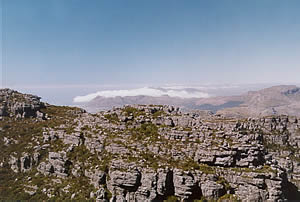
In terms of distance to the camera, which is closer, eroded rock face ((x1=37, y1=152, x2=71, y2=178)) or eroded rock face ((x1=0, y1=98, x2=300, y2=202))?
eroded rock face ((x1=0, y1=98, x2=300, y2=202))

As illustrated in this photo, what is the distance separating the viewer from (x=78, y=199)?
55531 mm

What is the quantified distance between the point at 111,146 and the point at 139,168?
45.8 ft

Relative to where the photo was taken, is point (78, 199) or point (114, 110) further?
point (114, 110)

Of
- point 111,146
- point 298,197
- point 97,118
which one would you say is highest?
point 97,118

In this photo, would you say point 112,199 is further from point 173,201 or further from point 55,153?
point 55,153

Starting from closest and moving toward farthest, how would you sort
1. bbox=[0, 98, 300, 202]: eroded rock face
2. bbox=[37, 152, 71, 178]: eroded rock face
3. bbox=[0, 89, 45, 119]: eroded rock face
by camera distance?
bbox=[0, 98, 300, 202]: eroded rock face → bbox=[37, 152, 71, 178]: eroded rock face → bbox=[0, 89, 45, 119]: eroded rock face

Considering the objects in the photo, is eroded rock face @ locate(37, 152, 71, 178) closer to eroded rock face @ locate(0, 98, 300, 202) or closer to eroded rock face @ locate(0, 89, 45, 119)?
eroded rock face @ locate(0, 98, 300, 202)

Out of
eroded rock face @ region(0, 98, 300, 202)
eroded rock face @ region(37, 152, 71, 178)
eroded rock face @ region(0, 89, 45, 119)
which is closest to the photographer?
eroded rock face @ region(0, 98, 300, 202)

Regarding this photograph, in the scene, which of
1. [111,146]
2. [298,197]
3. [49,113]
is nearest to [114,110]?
[111,146]

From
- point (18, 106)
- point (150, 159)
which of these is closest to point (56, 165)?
point (150, 159)

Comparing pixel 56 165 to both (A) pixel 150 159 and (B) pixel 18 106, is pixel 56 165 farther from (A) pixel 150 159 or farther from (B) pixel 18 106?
(B) pixel 18 106

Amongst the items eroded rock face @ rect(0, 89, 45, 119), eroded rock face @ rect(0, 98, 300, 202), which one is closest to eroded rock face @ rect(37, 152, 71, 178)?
eroded rock face @ rect(0, 98, 300, 202)

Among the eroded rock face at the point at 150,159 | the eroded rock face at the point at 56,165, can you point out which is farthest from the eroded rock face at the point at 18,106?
the eroded rock face at the point at 56,165

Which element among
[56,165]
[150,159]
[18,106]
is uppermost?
[18,106]
